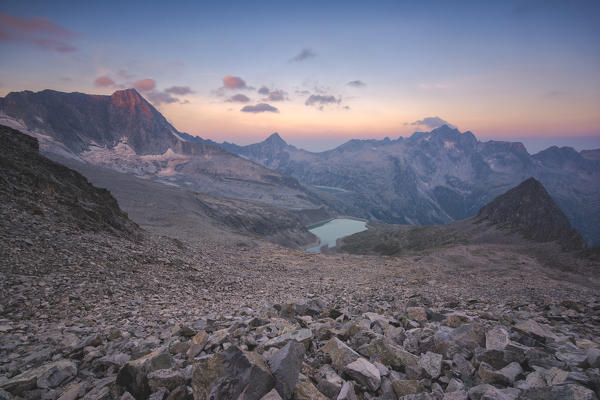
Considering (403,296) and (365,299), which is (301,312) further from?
(403,296)

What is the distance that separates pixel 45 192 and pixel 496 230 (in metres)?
143

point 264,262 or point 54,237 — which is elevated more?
point 54,237

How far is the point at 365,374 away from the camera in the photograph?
594 centimetres

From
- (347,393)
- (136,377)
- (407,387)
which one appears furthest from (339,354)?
(136,377)

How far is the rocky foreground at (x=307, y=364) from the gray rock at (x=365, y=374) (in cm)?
2

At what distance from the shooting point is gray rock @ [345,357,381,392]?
586cm

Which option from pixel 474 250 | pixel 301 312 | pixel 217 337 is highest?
pixel 217 337

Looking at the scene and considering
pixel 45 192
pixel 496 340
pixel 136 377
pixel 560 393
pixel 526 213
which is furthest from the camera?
pixel 526 213

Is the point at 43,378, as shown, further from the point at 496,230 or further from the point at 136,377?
the point at 496,230

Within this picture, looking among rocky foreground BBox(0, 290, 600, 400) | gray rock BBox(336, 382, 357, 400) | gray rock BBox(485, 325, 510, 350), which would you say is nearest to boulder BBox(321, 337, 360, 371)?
rocky foreground BBox(0, 290, 600, 400)

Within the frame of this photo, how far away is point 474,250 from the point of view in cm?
6494

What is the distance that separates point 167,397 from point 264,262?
33559 millimetres

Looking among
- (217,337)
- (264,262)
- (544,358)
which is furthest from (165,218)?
(544,358)

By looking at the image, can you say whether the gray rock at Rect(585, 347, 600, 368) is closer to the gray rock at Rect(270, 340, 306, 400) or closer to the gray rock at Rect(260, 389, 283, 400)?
the gray rock at Rect(270, 340, 306, 400)
